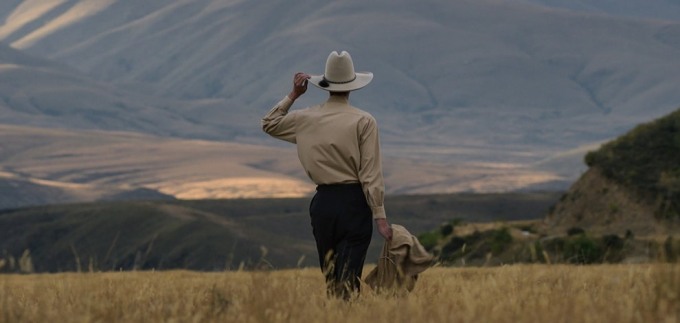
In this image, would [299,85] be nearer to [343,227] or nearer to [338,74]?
[338,74]

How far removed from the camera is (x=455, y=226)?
54625 millimetres

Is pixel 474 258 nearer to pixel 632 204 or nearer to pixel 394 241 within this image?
pixel 632 204

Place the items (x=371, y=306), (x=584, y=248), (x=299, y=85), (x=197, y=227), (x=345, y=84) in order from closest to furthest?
(x=371, y=306) → (x=345, y=84) → (x=299, y=85) → (x=584, y=248) → (x=197, y=227)

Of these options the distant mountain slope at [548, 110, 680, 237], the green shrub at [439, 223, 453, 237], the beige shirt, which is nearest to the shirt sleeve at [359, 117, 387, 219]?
the beige shirt

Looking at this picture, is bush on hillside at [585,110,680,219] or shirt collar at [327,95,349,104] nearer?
shirt collar at [327,95,349,104]

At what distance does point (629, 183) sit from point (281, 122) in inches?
1488

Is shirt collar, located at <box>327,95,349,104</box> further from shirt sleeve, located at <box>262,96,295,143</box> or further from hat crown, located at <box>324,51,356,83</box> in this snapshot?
shirt sleeve, located at <box>262,96,295,143</box>

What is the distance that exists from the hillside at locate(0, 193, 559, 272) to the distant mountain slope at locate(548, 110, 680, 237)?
115 feet

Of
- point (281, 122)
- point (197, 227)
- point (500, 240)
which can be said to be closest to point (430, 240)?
point (500, 240)

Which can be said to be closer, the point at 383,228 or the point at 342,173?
the point at 383,228

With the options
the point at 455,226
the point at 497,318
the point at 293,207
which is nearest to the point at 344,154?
the point at 497,318

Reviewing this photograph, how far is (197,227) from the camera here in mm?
107688

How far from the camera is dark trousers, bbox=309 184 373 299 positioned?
1043cm

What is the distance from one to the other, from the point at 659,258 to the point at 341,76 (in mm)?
3085
